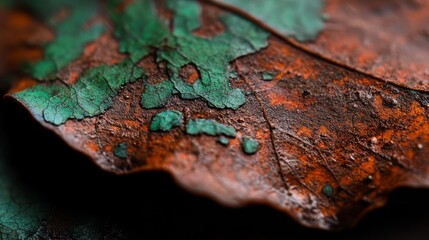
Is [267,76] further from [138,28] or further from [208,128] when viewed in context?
[138,28]

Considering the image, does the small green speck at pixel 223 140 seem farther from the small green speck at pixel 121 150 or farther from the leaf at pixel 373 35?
the leaf at pixel 373 35

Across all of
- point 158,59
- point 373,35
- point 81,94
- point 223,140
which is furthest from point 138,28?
point 373,35

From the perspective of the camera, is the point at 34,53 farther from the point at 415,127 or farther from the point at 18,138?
the point at 415,127

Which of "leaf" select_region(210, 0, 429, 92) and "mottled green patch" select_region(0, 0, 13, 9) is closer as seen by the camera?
"leaf" select_region(210, 0, 429, 92)

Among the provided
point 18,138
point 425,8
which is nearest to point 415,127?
point 425,8

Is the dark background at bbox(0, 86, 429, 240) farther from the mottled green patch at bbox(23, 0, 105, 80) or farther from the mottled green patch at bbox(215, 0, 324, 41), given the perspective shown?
the mottled green patch at bbox(215, 0, 324, 41)

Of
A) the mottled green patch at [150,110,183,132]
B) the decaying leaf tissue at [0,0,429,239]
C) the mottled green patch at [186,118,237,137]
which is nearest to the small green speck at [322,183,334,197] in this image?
the decaying leaf tissue at [0,0,429,239]

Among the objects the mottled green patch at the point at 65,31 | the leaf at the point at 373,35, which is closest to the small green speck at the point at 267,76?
the leaf at the point at 373,35
